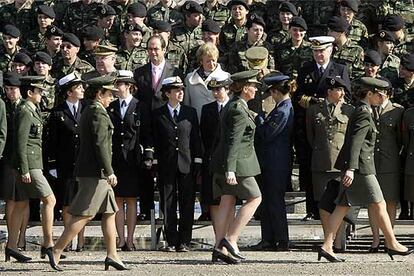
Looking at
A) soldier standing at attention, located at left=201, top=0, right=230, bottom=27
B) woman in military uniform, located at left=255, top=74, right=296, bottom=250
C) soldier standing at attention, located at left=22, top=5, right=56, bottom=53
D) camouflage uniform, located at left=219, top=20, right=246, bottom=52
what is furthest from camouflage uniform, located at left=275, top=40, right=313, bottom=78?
soldier standing at attention, located at left=22, top=5, right=56, bottom=53

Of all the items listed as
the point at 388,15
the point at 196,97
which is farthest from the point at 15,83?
the point at 388,15

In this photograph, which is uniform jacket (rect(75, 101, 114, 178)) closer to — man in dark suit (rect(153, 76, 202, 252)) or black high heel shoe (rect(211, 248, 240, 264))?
black high heel shoe (rect(211, 248, 240, 264))

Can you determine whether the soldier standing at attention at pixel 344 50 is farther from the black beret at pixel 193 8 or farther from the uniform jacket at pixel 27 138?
the uniform jacket at pixel 27 138

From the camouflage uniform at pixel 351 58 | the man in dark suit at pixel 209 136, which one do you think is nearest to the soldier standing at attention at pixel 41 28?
the man in dark suit at pixel 209 136

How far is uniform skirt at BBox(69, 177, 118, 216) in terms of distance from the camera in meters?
13.9

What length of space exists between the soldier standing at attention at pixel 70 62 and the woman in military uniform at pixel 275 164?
253cm

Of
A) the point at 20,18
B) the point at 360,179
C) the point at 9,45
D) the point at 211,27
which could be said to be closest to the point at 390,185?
the point at 360,179

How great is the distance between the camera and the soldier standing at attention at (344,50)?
17.0 meters

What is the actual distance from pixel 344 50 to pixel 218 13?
267 centimetres

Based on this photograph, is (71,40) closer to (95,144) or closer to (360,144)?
(95,144)

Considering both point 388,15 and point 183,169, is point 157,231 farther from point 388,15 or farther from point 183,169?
point 388,15

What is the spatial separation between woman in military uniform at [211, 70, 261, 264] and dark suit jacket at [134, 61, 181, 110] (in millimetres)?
1968

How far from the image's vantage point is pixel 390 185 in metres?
15.7

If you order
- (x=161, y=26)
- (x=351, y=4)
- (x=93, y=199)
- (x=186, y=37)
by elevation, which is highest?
(x=351, y=4)
